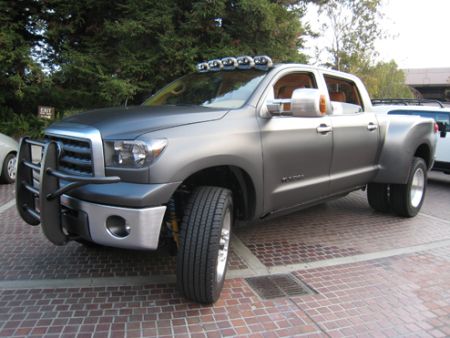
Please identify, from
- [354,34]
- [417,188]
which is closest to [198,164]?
[417,188]

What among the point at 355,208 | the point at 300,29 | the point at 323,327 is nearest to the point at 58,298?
the point at 323,327

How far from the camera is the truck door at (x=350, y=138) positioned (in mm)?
4551

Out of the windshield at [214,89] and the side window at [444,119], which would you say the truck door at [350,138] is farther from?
the side window at [444,119]

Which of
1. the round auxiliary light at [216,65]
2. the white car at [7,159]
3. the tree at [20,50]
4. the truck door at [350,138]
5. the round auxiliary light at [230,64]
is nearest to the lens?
the round auxiliary light at [230,64]

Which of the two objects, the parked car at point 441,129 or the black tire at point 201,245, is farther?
the parked car at point 441,129

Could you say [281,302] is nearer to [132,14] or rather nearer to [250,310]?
[250,310]

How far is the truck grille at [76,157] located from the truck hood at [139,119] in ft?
0.51

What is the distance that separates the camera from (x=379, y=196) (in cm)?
591

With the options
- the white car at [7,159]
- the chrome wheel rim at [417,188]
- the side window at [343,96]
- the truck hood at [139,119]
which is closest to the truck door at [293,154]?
the side window at [343,96]

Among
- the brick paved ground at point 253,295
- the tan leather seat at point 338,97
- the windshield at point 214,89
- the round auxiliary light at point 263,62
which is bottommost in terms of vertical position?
the brick paved ground at point 253,295

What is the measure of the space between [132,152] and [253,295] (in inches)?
60.8

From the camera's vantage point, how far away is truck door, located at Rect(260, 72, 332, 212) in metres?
3.65

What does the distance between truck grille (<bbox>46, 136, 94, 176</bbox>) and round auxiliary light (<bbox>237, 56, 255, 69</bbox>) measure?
1.85m

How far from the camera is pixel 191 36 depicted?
995cm
